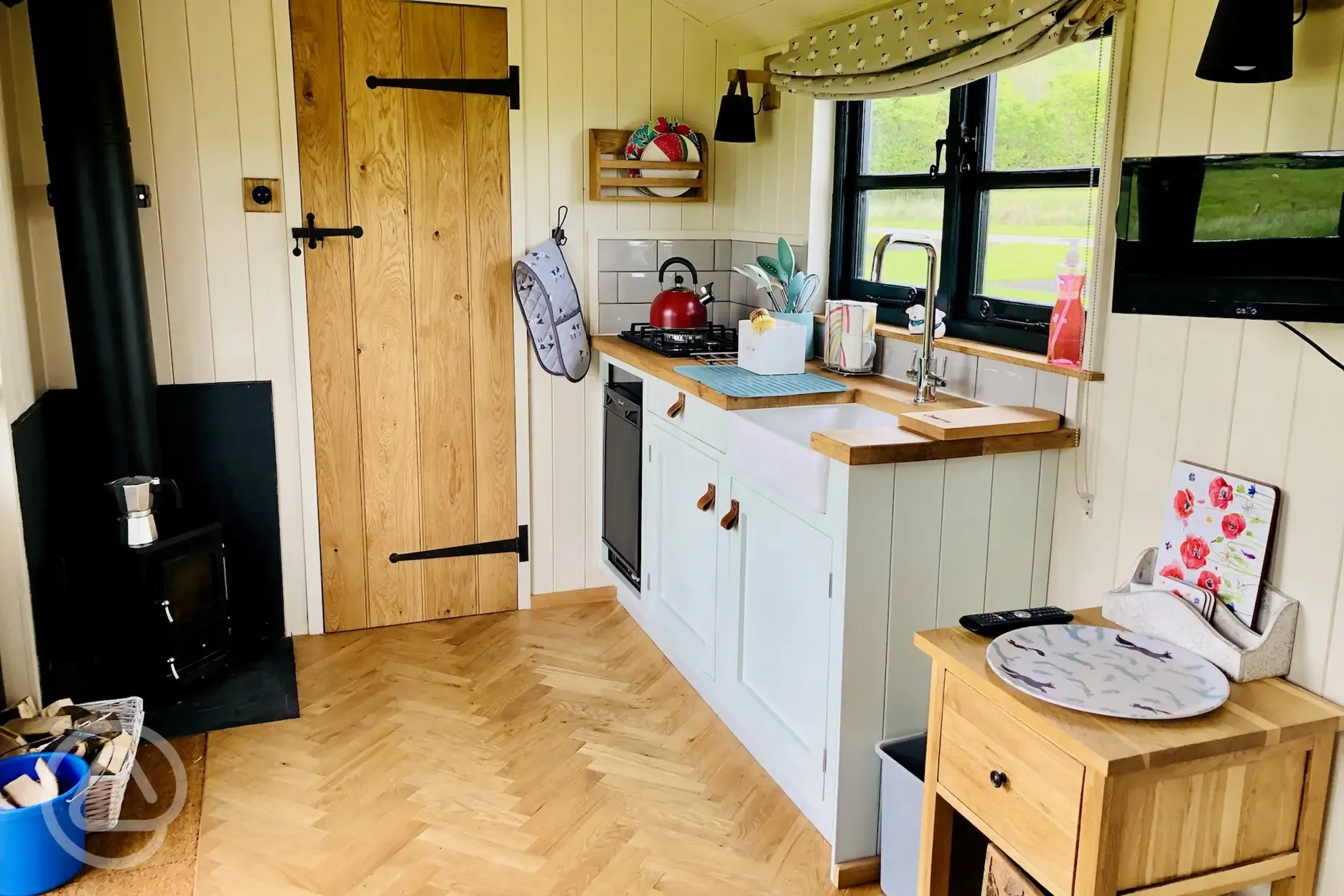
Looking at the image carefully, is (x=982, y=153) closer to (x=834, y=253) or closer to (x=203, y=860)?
(x=834, y=253)

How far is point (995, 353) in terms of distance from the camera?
263 centimetres

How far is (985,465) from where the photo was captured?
2.33 m

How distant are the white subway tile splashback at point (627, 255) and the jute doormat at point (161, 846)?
2.05 m

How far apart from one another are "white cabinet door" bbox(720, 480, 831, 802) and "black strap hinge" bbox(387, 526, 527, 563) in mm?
1192

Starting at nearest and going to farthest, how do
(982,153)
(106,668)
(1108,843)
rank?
(1108,843) → (982,153) → (106,668)

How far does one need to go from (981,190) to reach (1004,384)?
1.87 ft

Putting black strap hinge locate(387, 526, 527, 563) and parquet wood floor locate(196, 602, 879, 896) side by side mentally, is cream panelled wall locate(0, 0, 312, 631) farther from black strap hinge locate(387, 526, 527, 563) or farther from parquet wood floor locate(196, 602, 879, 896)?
parquet wood floor locate(196, 602, 879, 896)

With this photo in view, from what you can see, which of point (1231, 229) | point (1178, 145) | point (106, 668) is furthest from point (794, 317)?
point (106, 668)

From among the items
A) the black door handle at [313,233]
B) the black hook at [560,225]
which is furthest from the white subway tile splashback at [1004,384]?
the black door handle at [313,233]

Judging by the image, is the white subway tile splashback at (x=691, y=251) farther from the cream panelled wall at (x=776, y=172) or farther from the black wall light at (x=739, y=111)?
the black wall light at (x=739, y=111)

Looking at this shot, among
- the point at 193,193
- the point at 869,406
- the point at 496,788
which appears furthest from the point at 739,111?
the point at 496,788

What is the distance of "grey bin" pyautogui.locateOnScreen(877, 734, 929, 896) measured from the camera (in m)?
2.18

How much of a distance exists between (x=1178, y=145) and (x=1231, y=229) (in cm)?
40

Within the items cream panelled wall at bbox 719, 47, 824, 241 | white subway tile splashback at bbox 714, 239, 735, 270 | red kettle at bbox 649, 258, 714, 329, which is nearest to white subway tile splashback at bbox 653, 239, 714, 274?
white subway tile splashback at bbox 714, 239, 735, 270
